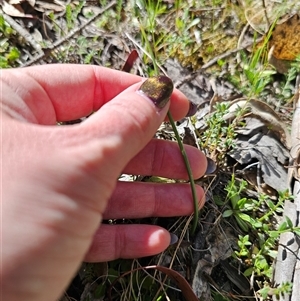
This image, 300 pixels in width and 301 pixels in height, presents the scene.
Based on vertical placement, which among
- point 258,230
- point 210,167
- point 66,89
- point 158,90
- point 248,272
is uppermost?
point 158,90

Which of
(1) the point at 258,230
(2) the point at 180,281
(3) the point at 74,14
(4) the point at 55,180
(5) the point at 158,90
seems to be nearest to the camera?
(4) the point at 55,180

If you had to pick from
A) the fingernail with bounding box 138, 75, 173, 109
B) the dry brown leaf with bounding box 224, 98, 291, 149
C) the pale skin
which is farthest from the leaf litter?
the fingernail with bounding box 138, 75, 173, 109

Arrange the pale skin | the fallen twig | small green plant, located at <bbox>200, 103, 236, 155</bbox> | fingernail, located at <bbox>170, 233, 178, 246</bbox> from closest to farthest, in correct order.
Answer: the pale skin < fingernail, located at <bbox>170, 233, 178, 246</bbox> < small green plant, located at <bbox>200, 103, 236, 155</bbox> < the fallen twig

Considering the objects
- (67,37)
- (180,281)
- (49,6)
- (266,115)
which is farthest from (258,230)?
(49,6)

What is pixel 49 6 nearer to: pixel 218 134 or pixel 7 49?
pixel 7 49

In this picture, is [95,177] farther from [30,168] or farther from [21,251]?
[21,251]

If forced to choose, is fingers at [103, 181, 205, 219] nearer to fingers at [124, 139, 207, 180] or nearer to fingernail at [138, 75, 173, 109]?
fingers at [124, 139, 207, 180]

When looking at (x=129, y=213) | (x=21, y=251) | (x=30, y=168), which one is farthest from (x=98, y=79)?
(x=21, y=251)
